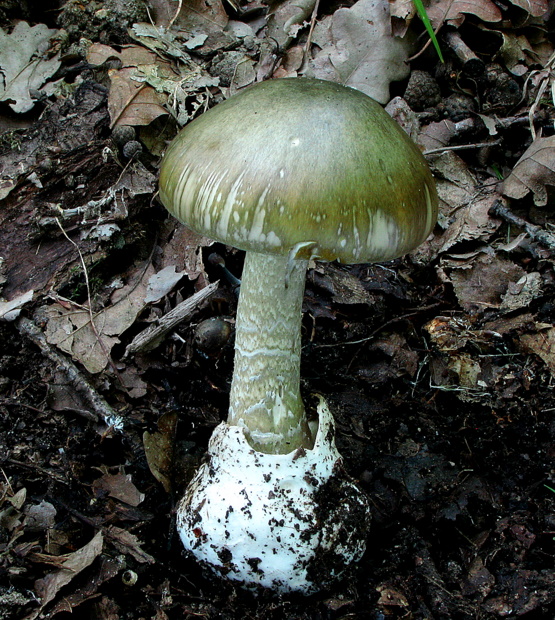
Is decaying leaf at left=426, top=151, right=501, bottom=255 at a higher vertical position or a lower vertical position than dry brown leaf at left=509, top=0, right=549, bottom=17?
lower

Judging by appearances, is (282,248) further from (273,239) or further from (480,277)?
(480,277)

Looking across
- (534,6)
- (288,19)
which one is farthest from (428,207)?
(288,19)

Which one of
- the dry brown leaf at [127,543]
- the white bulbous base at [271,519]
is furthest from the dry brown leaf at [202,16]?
the dry brown leaf at [127,543]

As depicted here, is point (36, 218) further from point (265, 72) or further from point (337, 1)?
point (337, 1)

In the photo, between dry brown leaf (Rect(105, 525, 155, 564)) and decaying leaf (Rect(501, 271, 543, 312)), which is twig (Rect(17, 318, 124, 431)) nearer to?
dry brown leaf (Rect(105, 525, 155, 564))

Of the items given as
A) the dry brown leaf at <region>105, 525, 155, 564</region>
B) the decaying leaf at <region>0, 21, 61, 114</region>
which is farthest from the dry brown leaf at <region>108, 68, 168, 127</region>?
the dry brown leaf at <region>105, 525, 155, 564</region>

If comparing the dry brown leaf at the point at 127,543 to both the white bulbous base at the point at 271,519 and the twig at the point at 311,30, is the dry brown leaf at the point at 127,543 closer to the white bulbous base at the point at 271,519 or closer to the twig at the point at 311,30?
the white bulbous base at the point at 271,519
